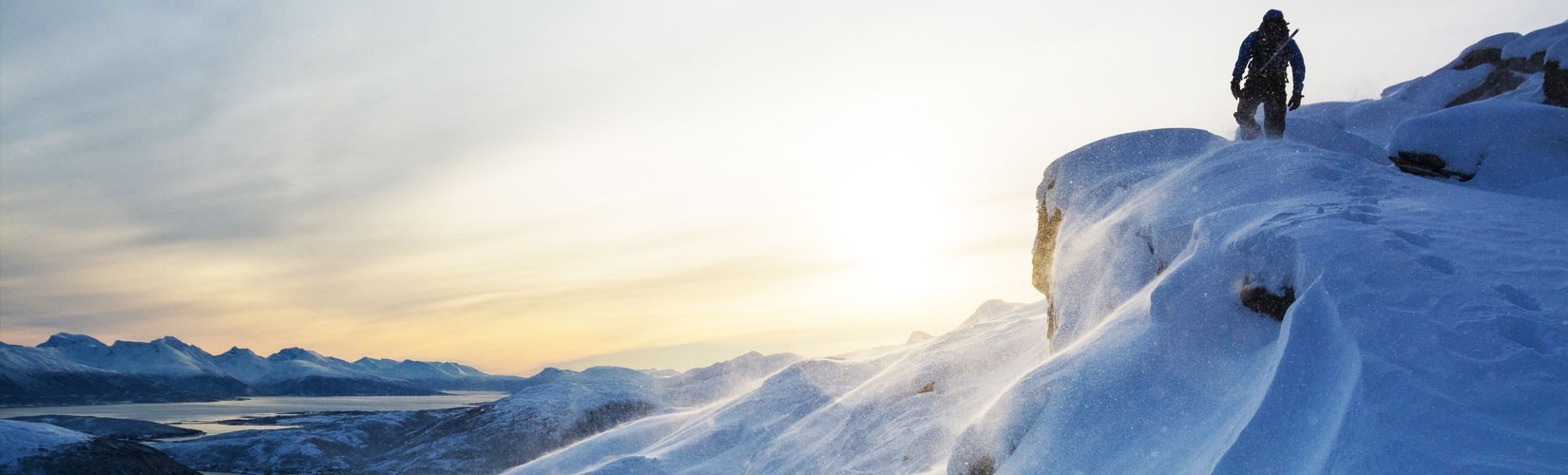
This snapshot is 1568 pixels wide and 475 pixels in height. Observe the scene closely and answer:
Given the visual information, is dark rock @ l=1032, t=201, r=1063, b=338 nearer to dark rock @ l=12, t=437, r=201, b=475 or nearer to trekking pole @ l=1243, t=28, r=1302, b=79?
trekking pole @ l=1243, t=28, r=1302, b=79

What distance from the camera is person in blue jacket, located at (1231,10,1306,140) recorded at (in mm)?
14477

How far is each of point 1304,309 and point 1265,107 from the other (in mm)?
9726

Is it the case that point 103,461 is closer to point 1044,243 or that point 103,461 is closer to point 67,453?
point 67,453

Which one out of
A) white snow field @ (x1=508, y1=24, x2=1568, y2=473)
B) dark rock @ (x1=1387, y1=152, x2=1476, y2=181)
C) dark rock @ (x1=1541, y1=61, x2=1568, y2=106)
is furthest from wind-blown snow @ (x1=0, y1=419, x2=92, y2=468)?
dark rock @ (x1=1541, y1=61, x2=1568, y2=106)

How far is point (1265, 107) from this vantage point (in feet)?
48.4

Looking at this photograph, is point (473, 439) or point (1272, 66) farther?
point (473, 439)

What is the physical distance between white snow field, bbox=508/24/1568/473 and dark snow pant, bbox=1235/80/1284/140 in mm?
Answer: 544

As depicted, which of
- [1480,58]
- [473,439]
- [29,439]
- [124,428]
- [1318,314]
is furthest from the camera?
[124,428]

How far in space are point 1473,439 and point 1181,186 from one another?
27.1 ft

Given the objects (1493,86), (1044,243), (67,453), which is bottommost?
(67,453)

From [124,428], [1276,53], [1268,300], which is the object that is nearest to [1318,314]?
[1268,300]

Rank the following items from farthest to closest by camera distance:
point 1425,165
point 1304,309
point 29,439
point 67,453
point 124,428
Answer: point 124,428 → point 67,453 → point 29,439 → point 1425,165 → point 1304,309

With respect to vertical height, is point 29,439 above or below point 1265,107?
below

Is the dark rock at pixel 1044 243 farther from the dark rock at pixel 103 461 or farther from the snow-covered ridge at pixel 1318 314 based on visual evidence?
the dark rock at pixel 103 461
